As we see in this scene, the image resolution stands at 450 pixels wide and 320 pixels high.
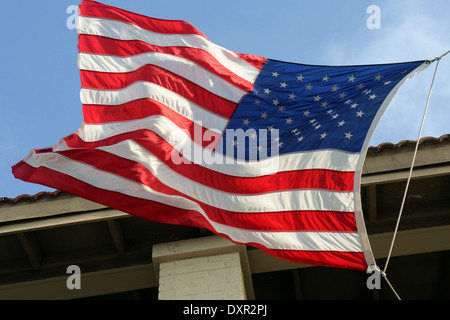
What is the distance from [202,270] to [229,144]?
189 centimetres

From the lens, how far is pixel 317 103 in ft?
26.6

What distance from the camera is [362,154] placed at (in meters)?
7.28

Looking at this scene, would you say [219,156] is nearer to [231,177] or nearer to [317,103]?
[231,177]

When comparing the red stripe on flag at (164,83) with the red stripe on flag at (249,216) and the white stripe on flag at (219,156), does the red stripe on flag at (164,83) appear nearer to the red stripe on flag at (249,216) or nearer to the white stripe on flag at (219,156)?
the white stripe on flag at (219,156)

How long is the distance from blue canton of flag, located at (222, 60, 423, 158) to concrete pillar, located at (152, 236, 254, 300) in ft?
5.81

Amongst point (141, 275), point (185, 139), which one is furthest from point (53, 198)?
point (185, 139)

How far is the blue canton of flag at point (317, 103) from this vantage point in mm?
7641

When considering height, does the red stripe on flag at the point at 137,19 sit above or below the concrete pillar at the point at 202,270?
above

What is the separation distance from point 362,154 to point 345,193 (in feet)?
1.52

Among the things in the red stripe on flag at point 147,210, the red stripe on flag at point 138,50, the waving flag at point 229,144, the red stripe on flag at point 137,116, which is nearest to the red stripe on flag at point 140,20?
the waving flag at point 229,144

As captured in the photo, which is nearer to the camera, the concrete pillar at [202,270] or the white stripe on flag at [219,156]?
the white stripe on flag at [219,156]

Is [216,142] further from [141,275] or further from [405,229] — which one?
[405,229]

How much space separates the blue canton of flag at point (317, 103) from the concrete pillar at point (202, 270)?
1.77 metres

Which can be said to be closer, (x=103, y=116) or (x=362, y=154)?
(x=362, y=154)
